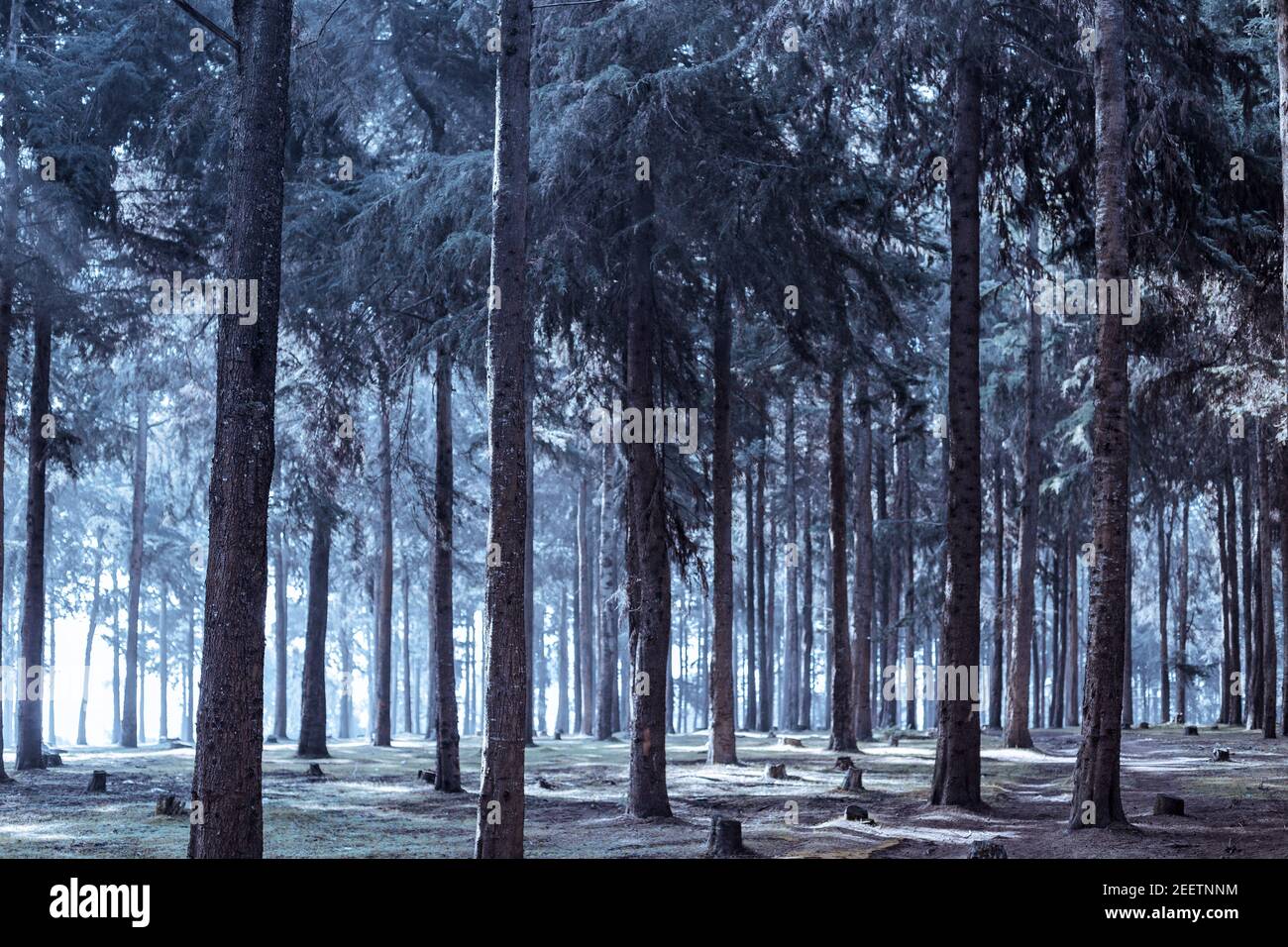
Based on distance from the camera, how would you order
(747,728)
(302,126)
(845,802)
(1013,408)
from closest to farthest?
1. (845,802)
2. (302,126)
3. (1013,408)
4. (747,728)

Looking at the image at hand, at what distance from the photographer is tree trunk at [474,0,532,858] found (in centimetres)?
1062

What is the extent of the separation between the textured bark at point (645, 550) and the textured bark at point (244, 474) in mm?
6455

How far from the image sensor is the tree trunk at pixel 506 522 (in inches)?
418

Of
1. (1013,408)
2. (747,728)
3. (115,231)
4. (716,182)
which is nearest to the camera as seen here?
(716,182)

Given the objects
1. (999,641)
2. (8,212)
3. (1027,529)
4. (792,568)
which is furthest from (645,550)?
(999,641)

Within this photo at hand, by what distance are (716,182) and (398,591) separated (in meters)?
51.4

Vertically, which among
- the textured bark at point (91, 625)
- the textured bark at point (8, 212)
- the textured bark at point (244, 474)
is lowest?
the textured bark at point (91, 625)

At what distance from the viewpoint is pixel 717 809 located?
56.4 ft

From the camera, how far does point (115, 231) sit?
839 inches

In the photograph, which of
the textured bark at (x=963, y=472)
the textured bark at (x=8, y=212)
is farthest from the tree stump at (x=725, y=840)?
the textured bark at (x=8, y=212)

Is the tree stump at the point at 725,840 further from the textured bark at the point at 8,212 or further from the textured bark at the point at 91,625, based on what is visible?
the textured bark at the point at 91,625

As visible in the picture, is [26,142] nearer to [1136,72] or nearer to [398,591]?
[1136,72]

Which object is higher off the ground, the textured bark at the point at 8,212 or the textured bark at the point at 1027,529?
the textured bark at the point at 8,212
